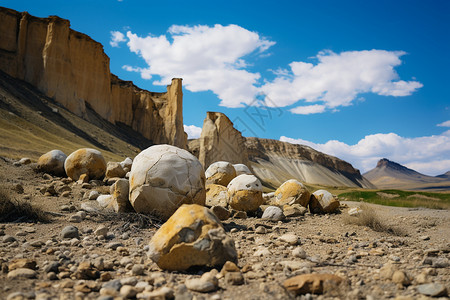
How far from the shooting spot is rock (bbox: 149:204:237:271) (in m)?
4.16

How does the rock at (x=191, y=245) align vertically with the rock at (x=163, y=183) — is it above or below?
below

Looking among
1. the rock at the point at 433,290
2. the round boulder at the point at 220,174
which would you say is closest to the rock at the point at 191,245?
the rock at the point at 433,290

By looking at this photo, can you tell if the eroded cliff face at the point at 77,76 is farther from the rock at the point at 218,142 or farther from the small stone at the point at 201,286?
the small stone at the point at 201,286

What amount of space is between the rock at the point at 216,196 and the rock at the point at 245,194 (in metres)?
0.73

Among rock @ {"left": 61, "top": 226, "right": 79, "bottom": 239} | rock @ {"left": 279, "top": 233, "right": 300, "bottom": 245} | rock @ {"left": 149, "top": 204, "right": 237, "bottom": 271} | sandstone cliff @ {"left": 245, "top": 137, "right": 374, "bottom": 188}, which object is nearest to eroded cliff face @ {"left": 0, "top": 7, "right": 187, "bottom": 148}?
rock @ {"left": 61, "top": 226, "right": 79, "bottom": 239}

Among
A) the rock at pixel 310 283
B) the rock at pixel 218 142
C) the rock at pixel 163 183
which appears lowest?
the rock at pixel 310 283

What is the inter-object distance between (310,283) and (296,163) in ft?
386

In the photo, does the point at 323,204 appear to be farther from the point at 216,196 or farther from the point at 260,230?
the point at 260,230

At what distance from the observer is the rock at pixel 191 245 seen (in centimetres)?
416

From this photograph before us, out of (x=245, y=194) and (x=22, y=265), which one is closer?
(x=22, y=265)

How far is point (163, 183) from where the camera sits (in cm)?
703

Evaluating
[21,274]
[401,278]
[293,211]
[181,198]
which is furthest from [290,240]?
[21,274]

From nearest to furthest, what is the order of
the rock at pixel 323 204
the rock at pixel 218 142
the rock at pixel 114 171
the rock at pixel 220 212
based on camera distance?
the rock at pixel 220 212 < the rock at pixel 323 204 < the rock at pixel 114 171 < the rock at pixel 218 142

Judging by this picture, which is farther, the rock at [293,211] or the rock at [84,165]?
the rock at [84,165]
